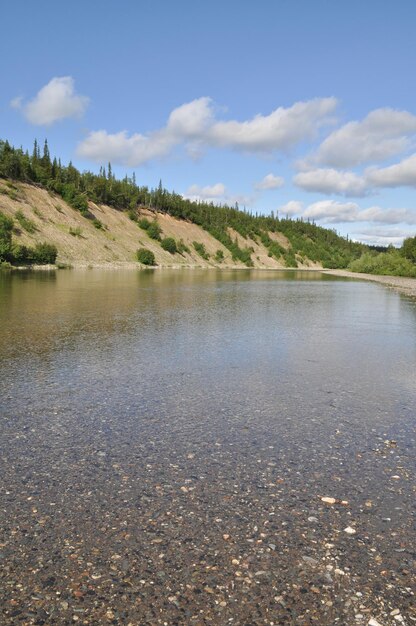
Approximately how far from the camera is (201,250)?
160 metres

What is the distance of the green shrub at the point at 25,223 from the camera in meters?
95.3

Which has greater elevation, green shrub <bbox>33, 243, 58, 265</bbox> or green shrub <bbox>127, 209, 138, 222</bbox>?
green shrub <bbox>127, 209, 138, 222</bbox>

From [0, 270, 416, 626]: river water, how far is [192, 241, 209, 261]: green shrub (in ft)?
473

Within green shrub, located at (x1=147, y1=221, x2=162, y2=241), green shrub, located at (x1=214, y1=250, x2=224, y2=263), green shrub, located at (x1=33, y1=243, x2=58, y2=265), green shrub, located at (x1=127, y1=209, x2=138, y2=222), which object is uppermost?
green shrub, located at (x1=127, y1=209, x2=138, y2=222)

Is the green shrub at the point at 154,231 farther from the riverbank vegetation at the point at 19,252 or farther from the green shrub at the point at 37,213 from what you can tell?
the riverbank vegetation at the point at 19,252

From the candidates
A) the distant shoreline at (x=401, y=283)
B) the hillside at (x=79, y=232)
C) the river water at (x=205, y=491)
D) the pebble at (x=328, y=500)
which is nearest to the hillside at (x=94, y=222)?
the hillside at (x=79, y=232)

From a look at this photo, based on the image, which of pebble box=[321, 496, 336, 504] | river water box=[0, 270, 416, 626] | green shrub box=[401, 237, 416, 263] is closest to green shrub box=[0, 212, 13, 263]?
river water box=[0, 270, 416, 626]

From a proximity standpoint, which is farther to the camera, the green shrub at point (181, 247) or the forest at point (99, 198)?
the green shrub at point (181, 247)

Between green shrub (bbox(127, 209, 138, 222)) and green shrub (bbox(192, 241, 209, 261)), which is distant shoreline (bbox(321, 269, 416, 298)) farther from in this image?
green shrub (bbox(127, 209, 138, 222))

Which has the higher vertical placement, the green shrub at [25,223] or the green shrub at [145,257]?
the green shrub at [25,223]

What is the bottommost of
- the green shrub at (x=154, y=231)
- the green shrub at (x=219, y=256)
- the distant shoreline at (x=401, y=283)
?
the distant shoreline at (x=401, y=283)

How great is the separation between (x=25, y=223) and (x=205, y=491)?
9911cm

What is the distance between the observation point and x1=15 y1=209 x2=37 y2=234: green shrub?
95.3 metres

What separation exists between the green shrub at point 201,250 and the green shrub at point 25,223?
68288mm
